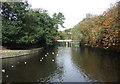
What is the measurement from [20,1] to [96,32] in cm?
1493

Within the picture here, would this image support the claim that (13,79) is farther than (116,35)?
No

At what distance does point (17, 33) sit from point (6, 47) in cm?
403

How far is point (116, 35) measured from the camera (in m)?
12.8

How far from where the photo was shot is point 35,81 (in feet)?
31.2

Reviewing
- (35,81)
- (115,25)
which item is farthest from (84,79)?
(115,25)

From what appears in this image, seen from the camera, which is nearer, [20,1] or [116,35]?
[116,35]

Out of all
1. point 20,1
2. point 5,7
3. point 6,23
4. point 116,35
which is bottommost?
point 116,35

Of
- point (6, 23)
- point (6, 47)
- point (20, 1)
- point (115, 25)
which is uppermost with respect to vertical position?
point (20, 1)

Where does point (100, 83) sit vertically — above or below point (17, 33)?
below

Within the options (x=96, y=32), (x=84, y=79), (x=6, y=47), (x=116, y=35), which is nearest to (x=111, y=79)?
(x=84, y=79)

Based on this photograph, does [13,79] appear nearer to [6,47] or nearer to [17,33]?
[17,33]

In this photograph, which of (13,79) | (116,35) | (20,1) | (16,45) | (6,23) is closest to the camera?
(13,79)

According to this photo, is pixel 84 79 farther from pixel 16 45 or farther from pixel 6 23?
pixel 16 45

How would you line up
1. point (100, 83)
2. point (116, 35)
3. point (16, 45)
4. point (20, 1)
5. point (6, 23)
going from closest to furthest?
point (100, 83)
point (116, 35)
point (6, 23)
point (20, 1)
point (16, 45)
